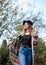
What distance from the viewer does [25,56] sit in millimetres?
5082

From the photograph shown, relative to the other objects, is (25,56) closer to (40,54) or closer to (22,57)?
(22,57)

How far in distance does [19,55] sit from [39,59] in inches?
724

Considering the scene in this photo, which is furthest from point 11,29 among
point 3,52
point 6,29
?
point 3,52

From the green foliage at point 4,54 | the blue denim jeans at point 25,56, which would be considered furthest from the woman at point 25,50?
the green foliage at point 4,54

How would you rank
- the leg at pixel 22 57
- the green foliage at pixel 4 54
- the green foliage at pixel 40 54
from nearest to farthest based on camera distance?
1. the leg at pixel 22 57
2. the green foliage at pixel 4 54
3. the green foliage at pixel 40 54

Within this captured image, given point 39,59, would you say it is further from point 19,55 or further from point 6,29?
point 19,55

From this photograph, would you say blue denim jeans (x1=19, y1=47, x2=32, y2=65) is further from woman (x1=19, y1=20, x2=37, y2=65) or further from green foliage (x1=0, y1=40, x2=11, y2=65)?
green foliage (x1=0, y1=40, x2=11, y2=65)

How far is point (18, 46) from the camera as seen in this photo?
523cm

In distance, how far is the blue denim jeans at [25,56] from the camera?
16.6 ft

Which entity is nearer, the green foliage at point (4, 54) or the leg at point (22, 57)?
the leg at point (22, 57)

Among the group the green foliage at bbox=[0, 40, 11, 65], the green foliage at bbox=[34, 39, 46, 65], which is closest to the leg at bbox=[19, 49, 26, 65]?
the green foliage at bbox=[0, 40, 11, 65]

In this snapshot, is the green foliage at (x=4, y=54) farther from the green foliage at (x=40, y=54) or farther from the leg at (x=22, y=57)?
the leg at (x=22, y=57)

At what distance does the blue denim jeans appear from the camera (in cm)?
506

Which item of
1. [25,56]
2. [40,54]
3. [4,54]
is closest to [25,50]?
[25,56]
